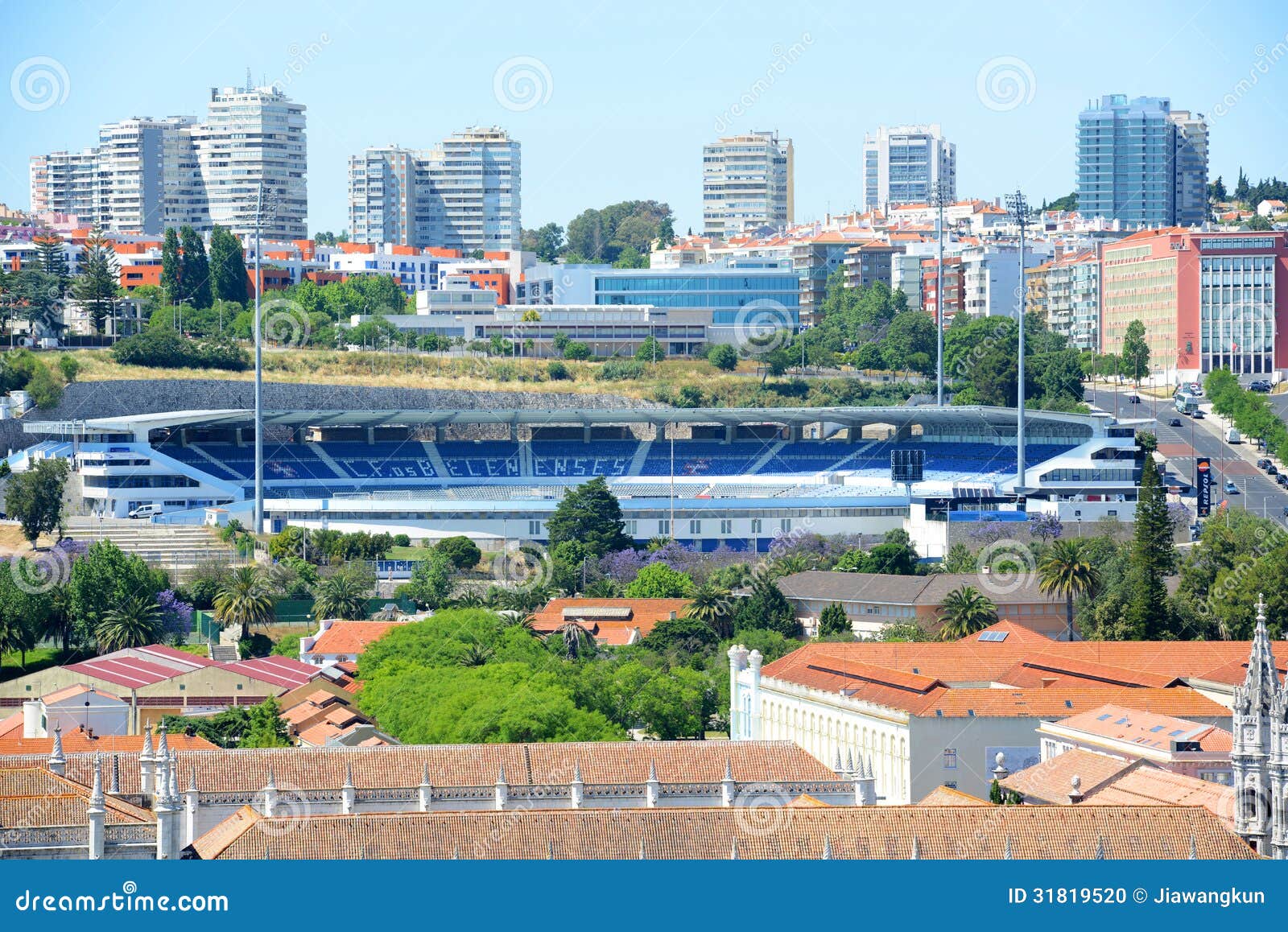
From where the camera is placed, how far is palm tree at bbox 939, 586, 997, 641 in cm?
6712

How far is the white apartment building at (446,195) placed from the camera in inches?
7407

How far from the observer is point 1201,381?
127938 mm

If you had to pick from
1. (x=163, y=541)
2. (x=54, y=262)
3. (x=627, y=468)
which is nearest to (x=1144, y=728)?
(x=163, y=541)

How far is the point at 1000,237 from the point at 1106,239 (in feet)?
23.6

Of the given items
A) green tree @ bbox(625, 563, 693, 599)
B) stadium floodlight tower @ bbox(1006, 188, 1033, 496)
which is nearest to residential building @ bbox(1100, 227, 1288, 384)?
stadium floodlight tower @ bbox(1006, 188, 1033, 496)

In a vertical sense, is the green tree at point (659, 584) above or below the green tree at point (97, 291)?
below

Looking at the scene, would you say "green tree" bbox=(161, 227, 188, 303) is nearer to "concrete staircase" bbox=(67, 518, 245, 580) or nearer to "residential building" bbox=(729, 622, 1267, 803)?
"concrete staircase" bbox=(67, 518, 245, 580)

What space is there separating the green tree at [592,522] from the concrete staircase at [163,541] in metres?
9.82

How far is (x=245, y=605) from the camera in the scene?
7106 cm

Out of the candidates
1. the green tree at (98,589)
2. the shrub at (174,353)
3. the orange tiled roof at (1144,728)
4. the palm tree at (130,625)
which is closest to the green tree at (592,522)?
the green tree at (98,589)

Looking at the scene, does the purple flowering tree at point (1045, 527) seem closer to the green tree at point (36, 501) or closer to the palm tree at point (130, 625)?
the palm tree at point (130, 625)

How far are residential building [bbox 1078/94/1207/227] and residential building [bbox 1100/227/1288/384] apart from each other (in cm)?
5165

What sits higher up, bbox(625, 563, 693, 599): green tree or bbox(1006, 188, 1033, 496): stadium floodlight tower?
bbox(1006, 188, 1033, 496): stadium floodlight tower

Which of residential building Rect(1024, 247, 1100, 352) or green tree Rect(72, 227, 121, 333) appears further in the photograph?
residential building Rect(1024, 247, 1100, 352)
